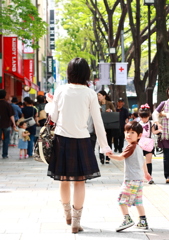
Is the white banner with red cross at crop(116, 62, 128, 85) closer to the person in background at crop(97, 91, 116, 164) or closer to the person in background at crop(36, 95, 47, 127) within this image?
the person in background at crop(36, 95, 47, 127)

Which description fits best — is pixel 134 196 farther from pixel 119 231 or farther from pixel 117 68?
pixel 117 68

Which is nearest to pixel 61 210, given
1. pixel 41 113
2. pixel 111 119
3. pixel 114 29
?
pixel 111 119

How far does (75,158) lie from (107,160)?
27.0 feet

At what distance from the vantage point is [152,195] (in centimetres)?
851

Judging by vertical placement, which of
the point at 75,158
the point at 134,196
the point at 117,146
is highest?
the point at 75,158

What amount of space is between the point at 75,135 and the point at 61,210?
5.54 feet

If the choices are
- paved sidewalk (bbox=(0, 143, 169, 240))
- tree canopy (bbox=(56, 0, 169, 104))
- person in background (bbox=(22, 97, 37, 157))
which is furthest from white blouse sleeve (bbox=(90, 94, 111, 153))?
tree canopy (bbox=(56, 0, 169, 104))

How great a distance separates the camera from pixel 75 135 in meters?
5.79

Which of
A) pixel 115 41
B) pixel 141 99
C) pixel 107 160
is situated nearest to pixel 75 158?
pixel 107 160

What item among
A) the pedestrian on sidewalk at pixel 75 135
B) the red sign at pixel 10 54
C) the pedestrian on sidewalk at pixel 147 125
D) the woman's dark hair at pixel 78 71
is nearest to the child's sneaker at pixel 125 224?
the pedestrian on sidewalk at pixel 75 135

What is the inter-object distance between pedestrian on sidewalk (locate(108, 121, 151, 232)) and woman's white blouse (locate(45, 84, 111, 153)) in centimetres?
34

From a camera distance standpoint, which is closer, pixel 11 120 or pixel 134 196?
pixel 134 196

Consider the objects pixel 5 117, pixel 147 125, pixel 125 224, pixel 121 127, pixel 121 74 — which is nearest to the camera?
pixel 125 224

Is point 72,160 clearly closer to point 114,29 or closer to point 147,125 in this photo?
point 147,125
